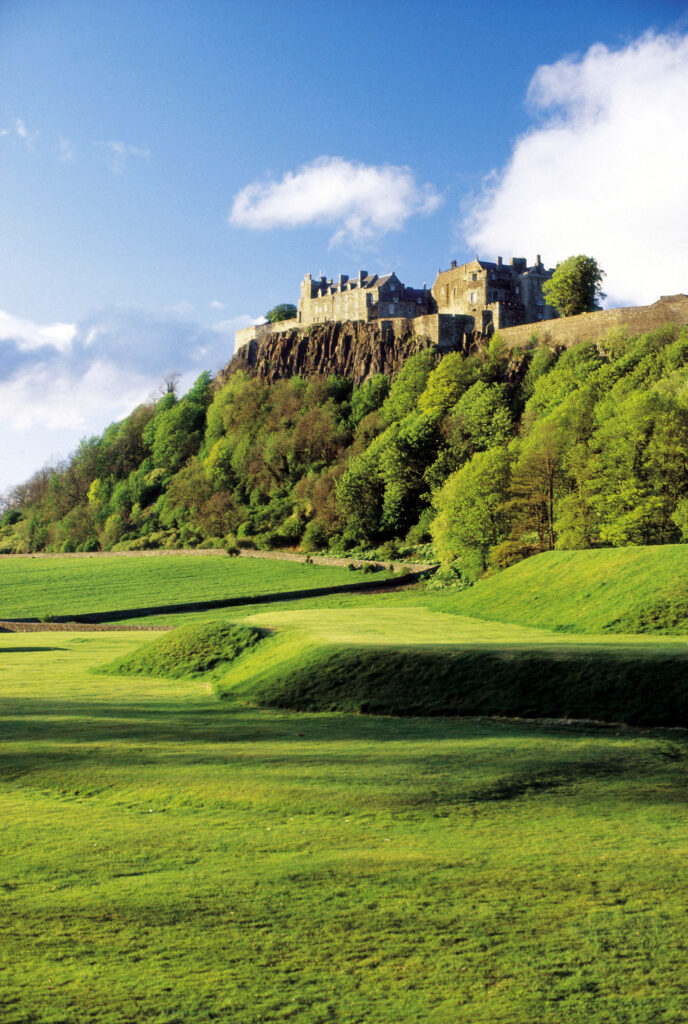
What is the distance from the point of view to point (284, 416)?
12238 centimetres

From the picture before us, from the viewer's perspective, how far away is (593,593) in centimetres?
3706

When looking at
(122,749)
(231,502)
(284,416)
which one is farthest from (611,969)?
(284,416)

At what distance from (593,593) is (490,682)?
644 inches

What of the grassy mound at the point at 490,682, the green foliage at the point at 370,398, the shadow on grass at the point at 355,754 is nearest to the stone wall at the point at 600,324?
the green foliage at the point at 370,398

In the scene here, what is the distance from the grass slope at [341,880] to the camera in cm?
755

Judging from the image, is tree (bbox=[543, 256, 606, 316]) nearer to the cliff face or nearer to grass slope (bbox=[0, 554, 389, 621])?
the cliff face

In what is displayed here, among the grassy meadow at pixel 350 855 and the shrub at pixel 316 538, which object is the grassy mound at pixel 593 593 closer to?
the grassy meadow at pixel 350 855

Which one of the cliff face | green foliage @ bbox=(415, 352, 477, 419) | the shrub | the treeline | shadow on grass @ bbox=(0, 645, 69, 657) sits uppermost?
the cliff face

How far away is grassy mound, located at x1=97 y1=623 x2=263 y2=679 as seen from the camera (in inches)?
1136

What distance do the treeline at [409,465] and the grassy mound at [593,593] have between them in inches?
513

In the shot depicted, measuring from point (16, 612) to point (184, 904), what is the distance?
194 feet

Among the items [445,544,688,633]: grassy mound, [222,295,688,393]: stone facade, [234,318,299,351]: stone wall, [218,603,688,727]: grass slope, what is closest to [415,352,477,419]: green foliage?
[222,295,688,393]: stone facade

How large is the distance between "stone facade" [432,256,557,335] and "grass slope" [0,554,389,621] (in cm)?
4679

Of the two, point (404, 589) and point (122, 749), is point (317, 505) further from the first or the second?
point (122, 749)
